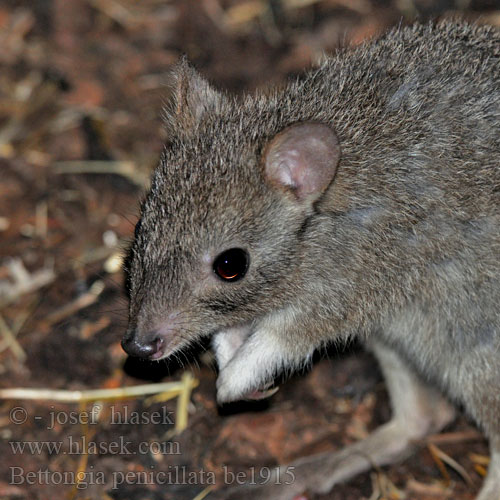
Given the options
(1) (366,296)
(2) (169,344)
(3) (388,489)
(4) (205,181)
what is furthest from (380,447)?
(4) (205,181)

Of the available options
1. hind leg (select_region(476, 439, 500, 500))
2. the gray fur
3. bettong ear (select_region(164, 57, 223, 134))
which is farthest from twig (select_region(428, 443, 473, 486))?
bettong ear (select_region(164, 57, 223, 134))

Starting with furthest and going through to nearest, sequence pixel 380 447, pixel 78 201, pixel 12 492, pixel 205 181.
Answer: pixel 78 201 < pixel 380 447 < pixel 12 492 < pixel 205 181

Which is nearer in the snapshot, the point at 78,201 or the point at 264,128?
the point at 264,128

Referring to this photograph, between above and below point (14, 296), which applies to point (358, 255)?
below

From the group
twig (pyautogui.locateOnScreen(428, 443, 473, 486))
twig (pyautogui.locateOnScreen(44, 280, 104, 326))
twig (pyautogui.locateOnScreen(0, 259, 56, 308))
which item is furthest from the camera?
twig (pyautogui.locateOnScreen(0, 259, 56, 308))

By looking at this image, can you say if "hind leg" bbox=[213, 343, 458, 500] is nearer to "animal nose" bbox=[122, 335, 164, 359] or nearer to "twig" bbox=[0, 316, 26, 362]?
"animal nose" bbox=[122, 335, 164, 359]

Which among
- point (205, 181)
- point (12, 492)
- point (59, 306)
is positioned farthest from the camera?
point (59, 306)

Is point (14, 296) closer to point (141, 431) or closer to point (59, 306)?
point (59, 306)
